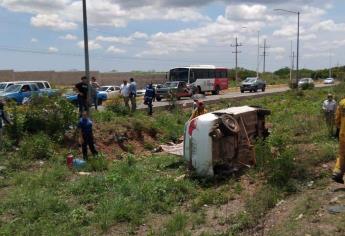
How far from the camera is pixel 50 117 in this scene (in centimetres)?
1839

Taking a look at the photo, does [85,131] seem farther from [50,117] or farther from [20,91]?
[20,91]

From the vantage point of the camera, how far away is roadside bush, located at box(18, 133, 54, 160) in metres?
16.4

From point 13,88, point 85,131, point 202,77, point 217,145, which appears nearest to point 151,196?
point 217,145

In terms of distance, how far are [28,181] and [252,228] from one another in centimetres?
690

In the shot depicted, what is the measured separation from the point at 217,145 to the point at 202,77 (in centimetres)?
3997

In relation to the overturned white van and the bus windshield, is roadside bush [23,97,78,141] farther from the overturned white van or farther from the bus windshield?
the bus windshield

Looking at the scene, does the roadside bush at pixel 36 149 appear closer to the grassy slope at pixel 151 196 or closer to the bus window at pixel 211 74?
the grassy slope at pixel 151 196

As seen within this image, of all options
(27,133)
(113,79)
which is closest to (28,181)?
(27,133)

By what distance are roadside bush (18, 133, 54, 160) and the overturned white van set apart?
5284mm

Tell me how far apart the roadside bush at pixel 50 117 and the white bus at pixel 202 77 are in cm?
3026

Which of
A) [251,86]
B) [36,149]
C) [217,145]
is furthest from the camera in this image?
[251,86]

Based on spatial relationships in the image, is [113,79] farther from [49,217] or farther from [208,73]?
[49,217]

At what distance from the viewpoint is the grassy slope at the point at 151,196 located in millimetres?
9383

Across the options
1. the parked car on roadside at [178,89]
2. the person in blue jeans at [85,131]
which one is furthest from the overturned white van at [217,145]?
the parked car on roadside at [178,89]
